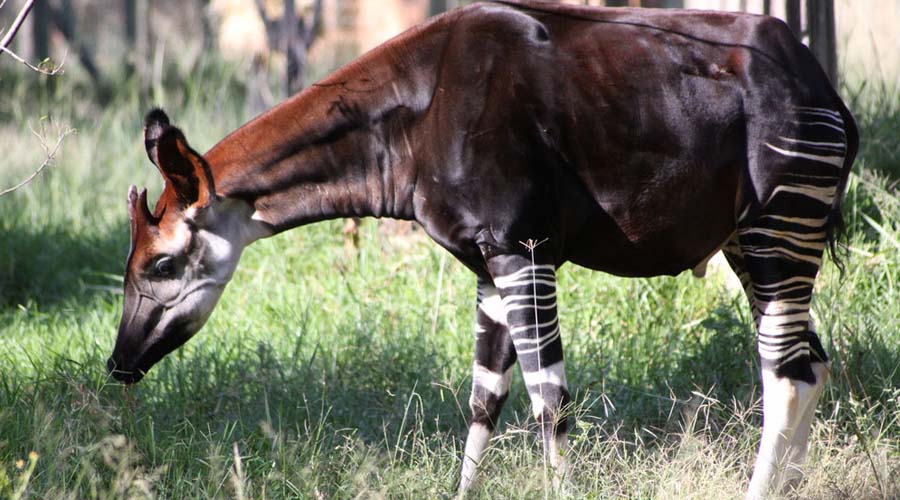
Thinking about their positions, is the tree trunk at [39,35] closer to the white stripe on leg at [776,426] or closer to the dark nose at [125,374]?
the dark nose at [125,374]

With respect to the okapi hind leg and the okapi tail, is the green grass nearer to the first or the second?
Answer: the okapi hind leg

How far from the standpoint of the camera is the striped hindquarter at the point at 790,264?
3.27 metres

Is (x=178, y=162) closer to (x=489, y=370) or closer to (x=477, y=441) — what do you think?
(x=489, y=370)

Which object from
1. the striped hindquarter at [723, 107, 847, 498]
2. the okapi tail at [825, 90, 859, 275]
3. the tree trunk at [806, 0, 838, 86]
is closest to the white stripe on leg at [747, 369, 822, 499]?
the striped hindquarter at [723, 107, 847, 498]

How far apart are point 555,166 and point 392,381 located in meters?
1.53

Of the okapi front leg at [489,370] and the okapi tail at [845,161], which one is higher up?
the okapi tail at [845,161]

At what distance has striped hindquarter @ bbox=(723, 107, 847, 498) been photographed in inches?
129

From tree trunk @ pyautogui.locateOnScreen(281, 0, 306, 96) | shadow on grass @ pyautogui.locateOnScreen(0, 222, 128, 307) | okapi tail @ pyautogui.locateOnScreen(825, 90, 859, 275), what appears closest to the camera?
okapi tail @ pyautogui.locateOnScreen(825, 90, 859, 275)

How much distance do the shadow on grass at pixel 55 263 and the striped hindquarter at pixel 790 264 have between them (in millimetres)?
3670

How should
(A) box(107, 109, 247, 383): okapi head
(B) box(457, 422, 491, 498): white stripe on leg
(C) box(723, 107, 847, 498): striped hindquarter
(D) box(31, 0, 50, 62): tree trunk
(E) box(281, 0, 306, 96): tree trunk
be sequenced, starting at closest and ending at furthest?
(C) box(723, 107, 847, 498): striped hindquarter < (A) box(107, 109, 247, 383): okapi head < (B) box(457, 422, 491, 498): white stripe on leg < (E) box(281, 0, 306, 96): tree trunk < (D) box(31, 0, 50, 62): tree trunk

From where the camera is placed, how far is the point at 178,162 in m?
3.50

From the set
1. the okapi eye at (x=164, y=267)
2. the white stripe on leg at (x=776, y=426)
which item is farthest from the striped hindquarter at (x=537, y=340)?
the okapi eye at (x=164, y=267)

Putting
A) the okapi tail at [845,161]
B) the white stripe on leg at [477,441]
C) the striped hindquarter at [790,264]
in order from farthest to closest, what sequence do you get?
the white stripe on leg at [477,441]
the okapi tail at [845,161]
the striped hindquarter at [790,264]

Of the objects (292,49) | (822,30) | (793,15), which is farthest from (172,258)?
(292,49)
